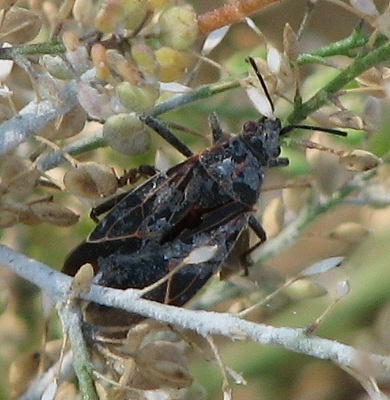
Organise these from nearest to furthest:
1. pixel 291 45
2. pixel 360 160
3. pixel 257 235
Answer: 1. pixel 291 45
2. pixel 360 160
3. pixel 257 235

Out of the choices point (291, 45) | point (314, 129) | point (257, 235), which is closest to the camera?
point (291, 45)

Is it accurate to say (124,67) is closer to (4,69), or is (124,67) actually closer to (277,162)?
(4,69)

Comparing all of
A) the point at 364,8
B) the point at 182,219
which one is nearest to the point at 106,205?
the point at 182,219

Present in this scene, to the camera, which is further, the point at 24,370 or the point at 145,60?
the point at 24,370

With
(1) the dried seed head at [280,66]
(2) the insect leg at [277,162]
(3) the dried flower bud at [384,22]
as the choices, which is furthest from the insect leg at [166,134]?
(3) the dried flower bud at [384,22]

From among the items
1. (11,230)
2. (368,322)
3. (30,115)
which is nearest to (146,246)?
(11,230)

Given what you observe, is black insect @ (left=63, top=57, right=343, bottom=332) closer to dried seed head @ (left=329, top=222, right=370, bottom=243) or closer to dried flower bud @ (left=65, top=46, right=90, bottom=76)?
dried seed head @ (left=329, top=222, right=370, bottom=243)

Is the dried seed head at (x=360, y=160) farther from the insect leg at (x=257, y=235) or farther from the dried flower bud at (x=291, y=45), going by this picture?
the insect leg at (x=257, y=235)
